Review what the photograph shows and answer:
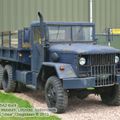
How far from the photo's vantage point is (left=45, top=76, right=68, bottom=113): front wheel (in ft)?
34.7

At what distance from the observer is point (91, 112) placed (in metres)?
10.7

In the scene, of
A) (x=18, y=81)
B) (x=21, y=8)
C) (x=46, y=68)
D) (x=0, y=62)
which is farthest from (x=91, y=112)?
(x=21, y=8)

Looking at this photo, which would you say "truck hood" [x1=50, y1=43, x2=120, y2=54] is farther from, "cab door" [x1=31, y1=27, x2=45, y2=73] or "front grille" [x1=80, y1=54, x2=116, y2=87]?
"cab door" [x1=31, y1=27, x2=45, y2=73]

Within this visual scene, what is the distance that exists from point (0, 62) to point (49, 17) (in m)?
7.54

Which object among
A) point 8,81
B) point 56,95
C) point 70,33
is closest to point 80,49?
point 56,95

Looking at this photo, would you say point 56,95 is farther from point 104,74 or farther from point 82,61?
point 104,74

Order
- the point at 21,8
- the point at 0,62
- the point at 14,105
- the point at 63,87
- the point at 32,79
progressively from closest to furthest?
the point at 63,87 → the point at 14,105 → the point at 32,79 → the point at 0,62 → the point at 21,8

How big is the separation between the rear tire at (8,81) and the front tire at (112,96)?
3.22 m

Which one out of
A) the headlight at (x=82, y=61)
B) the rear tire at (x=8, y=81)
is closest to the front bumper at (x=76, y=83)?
the headlight at (x=82, y=61)

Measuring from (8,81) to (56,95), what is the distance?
12.2ft

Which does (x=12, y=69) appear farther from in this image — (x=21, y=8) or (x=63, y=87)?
(x=21, y=8)

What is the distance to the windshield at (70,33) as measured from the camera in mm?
11875

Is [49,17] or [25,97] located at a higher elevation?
[49,17]

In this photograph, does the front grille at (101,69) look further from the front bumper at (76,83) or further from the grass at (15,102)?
the grass at (15,102)
